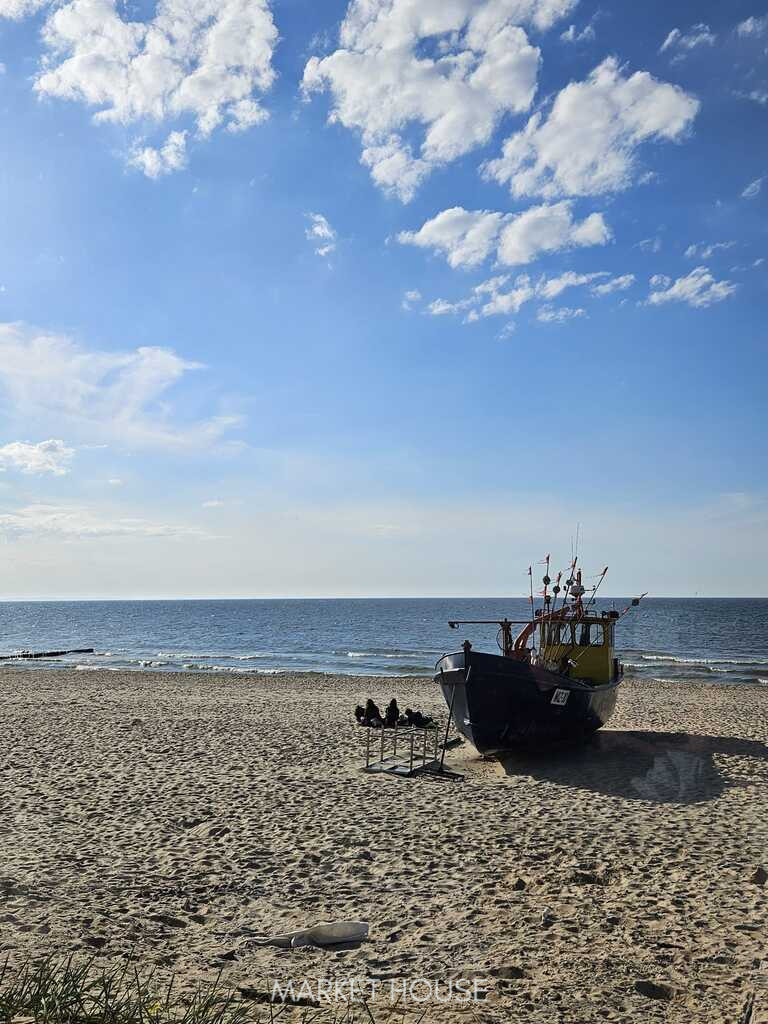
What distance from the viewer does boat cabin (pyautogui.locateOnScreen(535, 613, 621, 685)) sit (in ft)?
61.2

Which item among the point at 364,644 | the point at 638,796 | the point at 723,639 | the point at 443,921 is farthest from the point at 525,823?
the point at 723,639

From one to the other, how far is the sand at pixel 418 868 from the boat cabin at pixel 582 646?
6.41 feet

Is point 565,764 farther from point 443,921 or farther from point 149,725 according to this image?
point 149,725

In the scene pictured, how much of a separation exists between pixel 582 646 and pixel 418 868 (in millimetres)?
10925

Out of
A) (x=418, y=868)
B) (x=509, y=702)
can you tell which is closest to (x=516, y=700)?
(x=509, y=702)

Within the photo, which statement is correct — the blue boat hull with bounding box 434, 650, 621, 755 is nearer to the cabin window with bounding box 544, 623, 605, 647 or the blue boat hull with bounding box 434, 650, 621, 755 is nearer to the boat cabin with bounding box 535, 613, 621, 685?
the boat cabin with bounding box 535, 613, 621, 685

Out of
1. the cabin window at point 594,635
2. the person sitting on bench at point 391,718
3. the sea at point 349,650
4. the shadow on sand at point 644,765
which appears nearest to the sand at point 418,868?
the shadow on sand at point 644,765

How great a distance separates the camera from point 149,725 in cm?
2052

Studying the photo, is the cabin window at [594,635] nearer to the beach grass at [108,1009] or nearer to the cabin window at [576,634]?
the cabin window at [576,634]

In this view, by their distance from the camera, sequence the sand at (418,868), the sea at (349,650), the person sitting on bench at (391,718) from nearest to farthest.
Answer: the sand at (418,868), the person sitting on bench at (391,718), the sea at (349,650)

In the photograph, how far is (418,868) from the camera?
9008mm

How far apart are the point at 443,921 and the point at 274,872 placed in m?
2.45

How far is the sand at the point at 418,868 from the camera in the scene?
645 centimetres

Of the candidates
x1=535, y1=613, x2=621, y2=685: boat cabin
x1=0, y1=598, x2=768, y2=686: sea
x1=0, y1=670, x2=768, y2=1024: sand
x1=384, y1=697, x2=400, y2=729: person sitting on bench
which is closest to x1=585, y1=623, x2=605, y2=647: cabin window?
x1=535, y1=613, x2=621, y2=685: boat cabin
